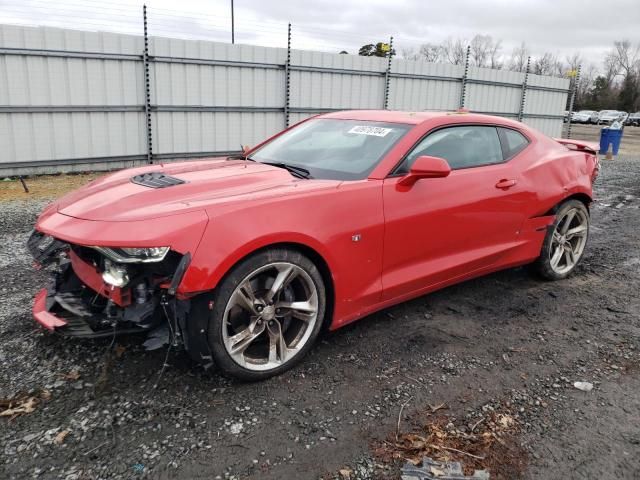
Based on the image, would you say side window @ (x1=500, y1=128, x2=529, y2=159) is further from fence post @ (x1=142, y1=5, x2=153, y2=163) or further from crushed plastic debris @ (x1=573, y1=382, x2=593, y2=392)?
fence post @ (x1=142, y1=5, x2=153, y2=163)

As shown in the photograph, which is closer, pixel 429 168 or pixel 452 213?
pixel 429 168

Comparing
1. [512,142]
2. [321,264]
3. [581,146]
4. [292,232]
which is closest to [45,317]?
[292,232]

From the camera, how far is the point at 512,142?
4.36 m

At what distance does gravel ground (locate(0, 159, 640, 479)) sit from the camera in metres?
2.34

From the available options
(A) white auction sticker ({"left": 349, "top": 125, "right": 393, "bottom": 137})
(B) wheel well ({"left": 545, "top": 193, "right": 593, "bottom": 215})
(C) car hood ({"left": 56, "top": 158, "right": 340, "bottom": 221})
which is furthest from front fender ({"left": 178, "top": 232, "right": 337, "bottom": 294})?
(B) wheel well ({"left": 545, "top": 193, "right": 593, "bottom": 215})

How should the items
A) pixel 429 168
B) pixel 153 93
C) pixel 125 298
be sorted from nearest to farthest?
pixel 125 298 < pixel 429 168 < pixel 153 93

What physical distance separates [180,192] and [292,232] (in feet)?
2.33

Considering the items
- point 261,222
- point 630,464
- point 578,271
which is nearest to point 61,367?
point 261,222

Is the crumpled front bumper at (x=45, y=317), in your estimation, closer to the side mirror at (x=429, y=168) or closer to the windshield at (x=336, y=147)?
the windshield at (x=336, y=147)

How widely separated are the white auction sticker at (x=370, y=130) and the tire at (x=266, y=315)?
1.25 meters

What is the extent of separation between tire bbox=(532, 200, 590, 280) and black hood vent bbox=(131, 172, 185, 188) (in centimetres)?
317

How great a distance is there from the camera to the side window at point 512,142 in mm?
4281

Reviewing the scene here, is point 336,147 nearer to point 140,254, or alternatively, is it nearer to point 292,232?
point 292,232

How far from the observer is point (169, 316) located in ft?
8.55
